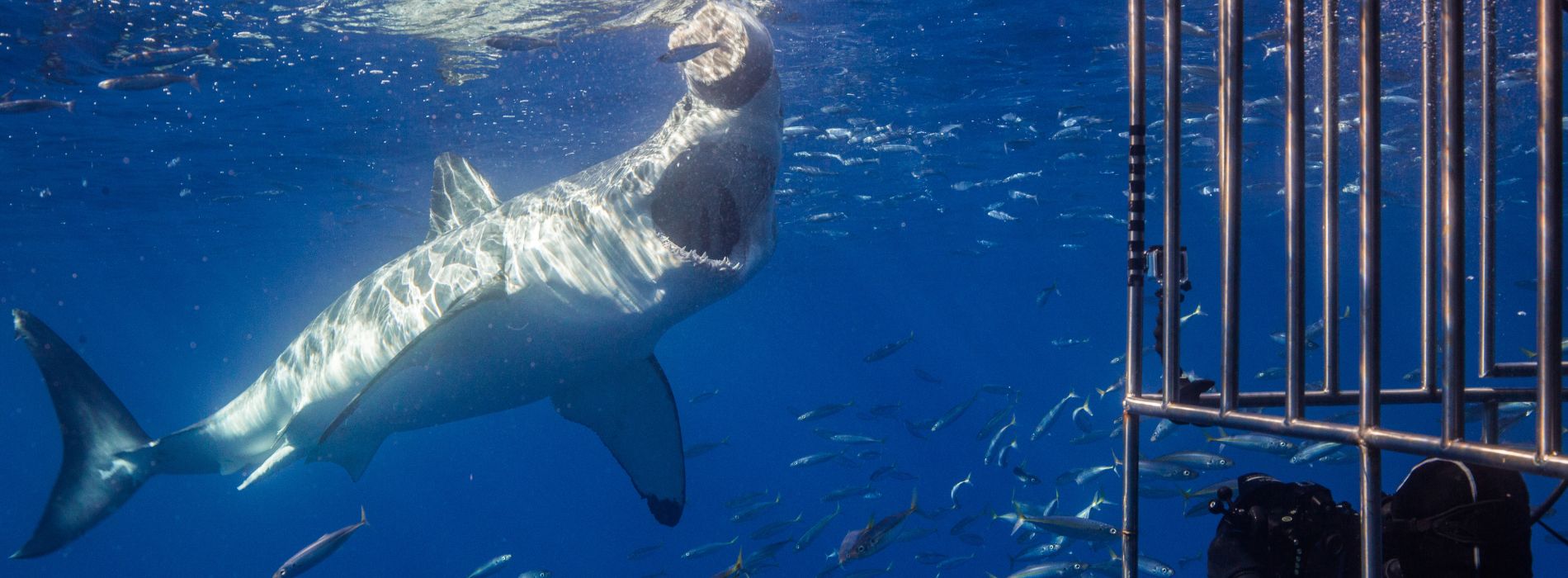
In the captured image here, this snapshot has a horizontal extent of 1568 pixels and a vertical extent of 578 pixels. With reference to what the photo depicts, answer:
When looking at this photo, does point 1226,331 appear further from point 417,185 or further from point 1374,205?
point 417,185

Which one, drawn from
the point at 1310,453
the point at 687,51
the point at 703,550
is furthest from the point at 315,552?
the point at 1310,453

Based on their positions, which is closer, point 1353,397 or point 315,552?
point 1353,397

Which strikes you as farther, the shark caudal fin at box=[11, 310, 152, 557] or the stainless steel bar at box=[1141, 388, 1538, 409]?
the shark caudal fin at box=[11, 310, 152, 557]

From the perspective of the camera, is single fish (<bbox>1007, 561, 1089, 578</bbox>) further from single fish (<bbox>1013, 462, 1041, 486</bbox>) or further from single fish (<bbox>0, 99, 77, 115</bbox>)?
single fish (<bbox>0, 99, 77, 115</bbox>)

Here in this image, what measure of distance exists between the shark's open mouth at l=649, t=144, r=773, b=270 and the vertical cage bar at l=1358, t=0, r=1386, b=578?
209 cm

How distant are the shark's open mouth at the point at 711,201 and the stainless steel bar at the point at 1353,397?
5.70 feet

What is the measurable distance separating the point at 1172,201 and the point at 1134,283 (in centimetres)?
26

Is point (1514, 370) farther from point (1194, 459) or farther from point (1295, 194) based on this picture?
point (1194, 459)

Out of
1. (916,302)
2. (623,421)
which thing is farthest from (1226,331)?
(916,302)

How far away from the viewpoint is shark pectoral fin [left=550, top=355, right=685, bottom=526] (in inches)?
220

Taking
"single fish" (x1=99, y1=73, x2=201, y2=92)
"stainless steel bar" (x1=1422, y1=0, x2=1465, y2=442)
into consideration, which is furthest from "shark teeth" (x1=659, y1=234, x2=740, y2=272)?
"single fish" (x1=99, y1=73, x2=201, y2=92)

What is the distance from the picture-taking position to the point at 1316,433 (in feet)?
6.73

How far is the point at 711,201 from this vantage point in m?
3.71

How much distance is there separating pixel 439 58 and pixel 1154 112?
11903 mm
